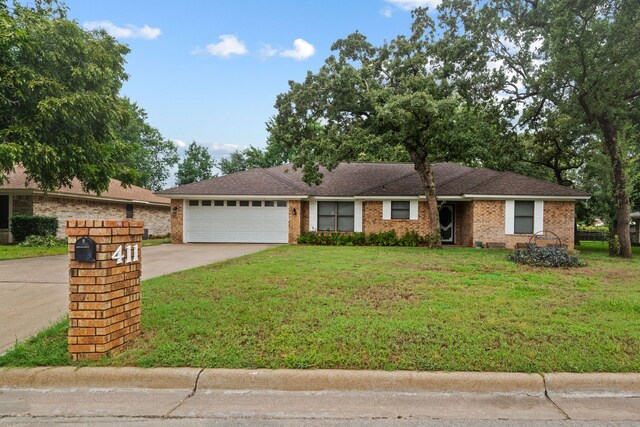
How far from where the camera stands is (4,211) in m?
16.9

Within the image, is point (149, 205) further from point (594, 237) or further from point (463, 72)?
point (594, 237)

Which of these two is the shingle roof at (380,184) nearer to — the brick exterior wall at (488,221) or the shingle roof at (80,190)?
the brick exterior wall at (488,221)

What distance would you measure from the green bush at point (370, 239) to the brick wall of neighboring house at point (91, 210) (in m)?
11.1

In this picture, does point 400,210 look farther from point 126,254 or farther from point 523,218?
point 126,254

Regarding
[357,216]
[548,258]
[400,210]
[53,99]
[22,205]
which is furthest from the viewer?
[357,216]

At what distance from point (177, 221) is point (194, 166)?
23.2m

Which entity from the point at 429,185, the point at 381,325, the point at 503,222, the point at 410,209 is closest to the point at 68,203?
the point at 410,209

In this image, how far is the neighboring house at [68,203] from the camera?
54.9 ft

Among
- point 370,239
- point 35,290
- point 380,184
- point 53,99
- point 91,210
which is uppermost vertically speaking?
point 53,99

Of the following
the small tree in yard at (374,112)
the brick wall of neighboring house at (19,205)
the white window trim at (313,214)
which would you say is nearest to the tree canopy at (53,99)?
the brick wall of neighboring house at (19,205)

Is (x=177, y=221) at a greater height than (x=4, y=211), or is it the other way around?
(x=4, y=211)

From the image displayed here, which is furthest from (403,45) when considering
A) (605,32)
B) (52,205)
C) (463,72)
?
(52,205)

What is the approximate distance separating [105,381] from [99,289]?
828mm

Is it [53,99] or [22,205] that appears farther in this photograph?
[22,205]
